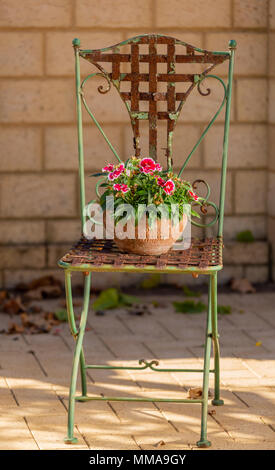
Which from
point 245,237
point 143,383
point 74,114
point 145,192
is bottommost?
point 143,383

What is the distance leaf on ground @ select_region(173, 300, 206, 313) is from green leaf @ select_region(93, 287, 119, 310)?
1.27ft

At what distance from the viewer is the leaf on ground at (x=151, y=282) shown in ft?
20.4

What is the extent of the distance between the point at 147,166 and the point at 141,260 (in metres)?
0.38

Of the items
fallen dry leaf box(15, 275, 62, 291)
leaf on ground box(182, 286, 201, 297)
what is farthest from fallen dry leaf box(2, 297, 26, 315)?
leaf on ground box(182, 286, 201, 297)

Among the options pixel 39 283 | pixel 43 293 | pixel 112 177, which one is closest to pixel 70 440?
pixel 112 177

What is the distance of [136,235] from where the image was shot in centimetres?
342

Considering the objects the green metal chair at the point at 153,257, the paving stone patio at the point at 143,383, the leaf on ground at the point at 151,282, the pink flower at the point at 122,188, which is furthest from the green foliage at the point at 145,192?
the leaf on ground at the point at 151,282

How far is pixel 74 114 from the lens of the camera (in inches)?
239

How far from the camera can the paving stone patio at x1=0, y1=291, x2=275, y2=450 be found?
338 centimetres

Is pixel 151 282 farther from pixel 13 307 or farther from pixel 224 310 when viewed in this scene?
pixel 13 307

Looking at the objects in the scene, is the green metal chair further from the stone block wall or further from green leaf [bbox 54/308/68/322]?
the stone block wall
